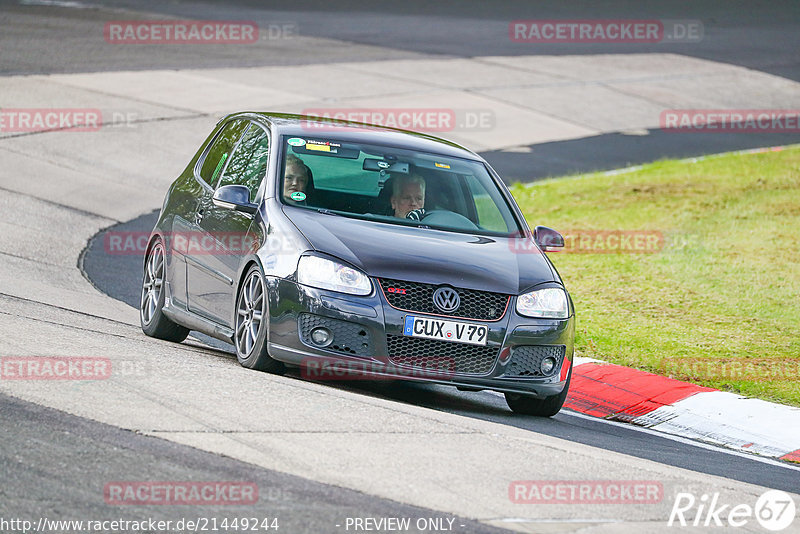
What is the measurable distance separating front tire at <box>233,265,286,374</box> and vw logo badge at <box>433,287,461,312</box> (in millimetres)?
1046

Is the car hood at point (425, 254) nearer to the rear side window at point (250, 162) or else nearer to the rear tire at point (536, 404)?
the rear side window at point (250, 162)

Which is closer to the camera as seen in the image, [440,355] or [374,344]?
[374,344]

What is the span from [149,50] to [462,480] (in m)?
22.6

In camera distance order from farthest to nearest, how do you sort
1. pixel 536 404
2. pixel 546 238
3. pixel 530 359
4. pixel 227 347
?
pixel 227 347
pixel 546 238
pixel 536 404
pixel 530 359

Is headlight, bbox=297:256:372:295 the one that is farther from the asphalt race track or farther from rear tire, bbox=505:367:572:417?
rear tire, bbox=505:367:572:417

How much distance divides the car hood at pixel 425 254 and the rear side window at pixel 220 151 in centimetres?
142

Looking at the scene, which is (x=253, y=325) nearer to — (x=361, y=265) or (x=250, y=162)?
(x=361, y=265)

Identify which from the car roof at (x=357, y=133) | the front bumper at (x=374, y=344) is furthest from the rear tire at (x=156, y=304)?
the front bumper at (x=374, y=344)

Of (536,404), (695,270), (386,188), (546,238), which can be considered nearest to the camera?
(536,404)

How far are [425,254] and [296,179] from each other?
47.9 inches

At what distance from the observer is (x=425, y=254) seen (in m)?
8.09

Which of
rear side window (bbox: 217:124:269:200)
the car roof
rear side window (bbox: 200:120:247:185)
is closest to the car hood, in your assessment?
rear side window (bbox: 217:124:269:200)

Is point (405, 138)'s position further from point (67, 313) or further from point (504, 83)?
point (504, 83)

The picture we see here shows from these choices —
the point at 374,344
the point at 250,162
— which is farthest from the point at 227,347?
the point at 374,344
